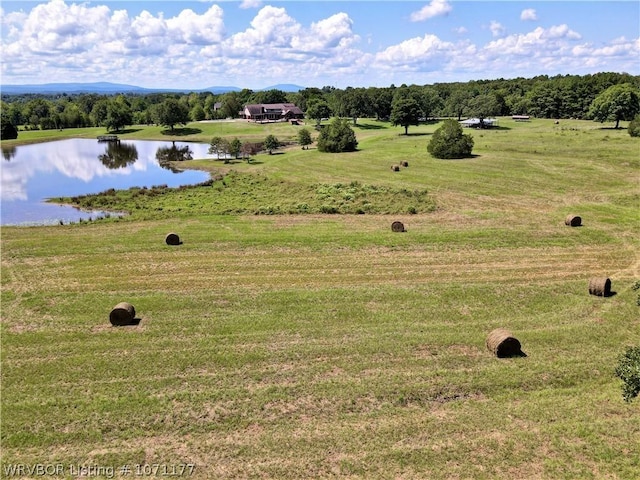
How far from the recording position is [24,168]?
244 feet

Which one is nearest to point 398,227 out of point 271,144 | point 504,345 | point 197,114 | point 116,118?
point 504,345

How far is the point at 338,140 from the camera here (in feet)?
242

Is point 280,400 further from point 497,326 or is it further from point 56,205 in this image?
point 56,205

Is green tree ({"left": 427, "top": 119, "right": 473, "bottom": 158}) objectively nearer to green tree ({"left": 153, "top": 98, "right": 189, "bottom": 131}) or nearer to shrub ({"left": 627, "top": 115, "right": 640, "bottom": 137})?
shrub ({"left": 627, "top": 115, "right": 640, "bottom": 137})

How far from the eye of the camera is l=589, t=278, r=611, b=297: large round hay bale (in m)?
21.3

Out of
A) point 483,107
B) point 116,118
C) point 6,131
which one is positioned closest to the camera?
point 483,107

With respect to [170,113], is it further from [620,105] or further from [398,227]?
[398,227]

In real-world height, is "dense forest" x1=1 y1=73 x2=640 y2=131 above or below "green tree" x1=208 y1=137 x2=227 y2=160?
above

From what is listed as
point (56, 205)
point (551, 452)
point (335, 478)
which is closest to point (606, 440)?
point (551, 452)

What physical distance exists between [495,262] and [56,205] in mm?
44770

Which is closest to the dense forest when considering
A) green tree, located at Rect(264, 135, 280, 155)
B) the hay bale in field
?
green tree, located at Rect(264, 135, 280, 155)

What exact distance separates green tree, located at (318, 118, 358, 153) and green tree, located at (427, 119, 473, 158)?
16.3 m

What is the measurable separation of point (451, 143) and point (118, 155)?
215 ft

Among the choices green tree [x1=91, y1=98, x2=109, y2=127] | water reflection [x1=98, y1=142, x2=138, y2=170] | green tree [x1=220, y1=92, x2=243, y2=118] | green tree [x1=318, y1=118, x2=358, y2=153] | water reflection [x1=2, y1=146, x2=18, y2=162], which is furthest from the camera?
green tree [x1=220, y1=92, x2=243, y2=118]
